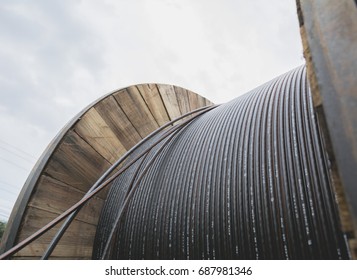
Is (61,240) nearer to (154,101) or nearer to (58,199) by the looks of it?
(58,199)

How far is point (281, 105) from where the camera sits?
6.53ft

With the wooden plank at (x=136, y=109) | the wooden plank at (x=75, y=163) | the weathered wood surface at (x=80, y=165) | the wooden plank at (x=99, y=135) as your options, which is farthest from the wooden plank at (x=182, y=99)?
the wooden plank at (x=75, y=163)

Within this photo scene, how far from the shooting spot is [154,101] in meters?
3.63

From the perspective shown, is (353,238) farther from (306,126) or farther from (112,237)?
(112,237)

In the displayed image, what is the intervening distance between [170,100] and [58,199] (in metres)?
1.96

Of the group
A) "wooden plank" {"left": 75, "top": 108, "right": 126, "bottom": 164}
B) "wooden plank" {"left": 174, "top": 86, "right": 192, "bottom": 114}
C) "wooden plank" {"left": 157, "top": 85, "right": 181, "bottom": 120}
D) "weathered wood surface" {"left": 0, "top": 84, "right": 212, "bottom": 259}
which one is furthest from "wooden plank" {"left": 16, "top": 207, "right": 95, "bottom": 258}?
"wooden plank" {"left": 174, "top": 86, "right": 192, "bottom": 114}

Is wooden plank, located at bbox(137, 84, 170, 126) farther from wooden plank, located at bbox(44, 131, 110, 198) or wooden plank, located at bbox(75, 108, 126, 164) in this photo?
wooden plank, located at bbox(44, 131, 110, 198)

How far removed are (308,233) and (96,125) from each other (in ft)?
7.92

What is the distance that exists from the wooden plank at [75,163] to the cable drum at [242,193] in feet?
1.46

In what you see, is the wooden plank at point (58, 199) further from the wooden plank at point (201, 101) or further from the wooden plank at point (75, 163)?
the wooden plank at point (201, 101)

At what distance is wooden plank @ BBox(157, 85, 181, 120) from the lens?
12.4 ft

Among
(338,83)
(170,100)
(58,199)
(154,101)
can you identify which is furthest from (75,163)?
(338,83)

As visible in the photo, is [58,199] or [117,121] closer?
[58,199]

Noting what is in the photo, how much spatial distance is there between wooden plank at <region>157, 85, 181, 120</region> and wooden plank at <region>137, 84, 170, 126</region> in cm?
7
